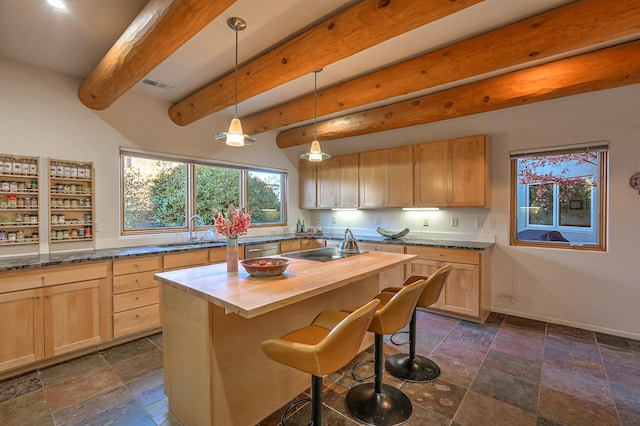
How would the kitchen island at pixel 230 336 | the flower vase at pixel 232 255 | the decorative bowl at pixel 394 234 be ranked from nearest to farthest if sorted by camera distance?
the kitchen island at pixel 230 336, the flower vase at pixel 232 255, the decorative bowl at pixel 394 234

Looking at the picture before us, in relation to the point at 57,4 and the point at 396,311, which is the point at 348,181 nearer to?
the point at 396,311

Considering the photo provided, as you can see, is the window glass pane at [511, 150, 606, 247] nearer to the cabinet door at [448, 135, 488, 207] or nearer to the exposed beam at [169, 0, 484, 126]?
the cabinet door at [448, 135, 488, 207]

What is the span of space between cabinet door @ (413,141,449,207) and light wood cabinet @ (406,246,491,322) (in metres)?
0.71

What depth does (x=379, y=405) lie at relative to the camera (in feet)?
6.50

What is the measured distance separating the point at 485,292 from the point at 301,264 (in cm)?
252

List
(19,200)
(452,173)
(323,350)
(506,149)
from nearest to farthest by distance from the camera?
(323,350)
(19,200)
(506,149)
(452,173)

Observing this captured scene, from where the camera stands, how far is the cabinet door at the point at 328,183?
16.7 feet

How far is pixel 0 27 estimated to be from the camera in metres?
2.29

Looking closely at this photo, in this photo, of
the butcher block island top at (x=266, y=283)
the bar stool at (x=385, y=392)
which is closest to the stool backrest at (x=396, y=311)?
the bar stool at (x=385, y=392)

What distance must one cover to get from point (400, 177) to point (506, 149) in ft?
4.42

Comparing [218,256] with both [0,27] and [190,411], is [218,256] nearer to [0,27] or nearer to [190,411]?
[190,411]

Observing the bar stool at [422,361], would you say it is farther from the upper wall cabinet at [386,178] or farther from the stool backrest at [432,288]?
the upper wall cabinet at [386,178]

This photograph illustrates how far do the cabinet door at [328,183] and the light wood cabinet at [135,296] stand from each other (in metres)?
2.85

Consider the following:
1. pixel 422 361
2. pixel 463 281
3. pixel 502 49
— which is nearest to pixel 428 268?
pixel 463 281
